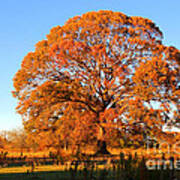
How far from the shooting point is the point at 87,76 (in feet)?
69.6

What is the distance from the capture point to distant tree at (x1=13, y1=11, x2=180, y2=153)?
19797 millimetres

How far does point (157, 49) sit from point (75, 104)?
7093 millimetres

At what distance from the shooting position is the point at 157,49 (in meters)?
20.8

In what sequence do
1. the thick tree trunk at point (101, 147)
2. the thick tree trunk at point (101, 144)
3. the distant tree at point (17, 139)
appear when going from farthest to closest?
the distant tree at point (17, 139) → the thick tree trunk at point (101, 147) → the thick tree trunk at point (101, 144)

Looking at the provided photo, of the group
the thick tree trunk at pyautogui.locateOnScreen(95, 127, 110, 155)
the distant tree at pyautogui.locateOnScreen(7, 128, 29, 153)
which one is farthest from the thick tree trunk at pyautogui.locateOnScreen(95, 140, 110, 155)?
the distant tree at pyautogui.locateOnScreen(7, 128, 29, 153)

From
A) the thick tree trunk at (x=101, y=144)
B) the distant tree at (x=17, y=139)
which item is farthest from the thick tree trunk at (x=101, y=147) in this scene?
the distant tree at (x=17, y=139)

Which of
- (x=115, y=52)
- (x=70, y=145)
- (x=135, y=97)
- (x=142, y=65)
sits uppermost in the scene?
(x=115, y=52)

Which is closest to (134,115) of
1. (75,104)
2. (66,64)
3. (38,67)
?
(75,104)

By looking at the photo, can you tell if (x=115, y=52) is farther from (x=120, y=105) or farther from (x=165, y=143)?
(x=165, y=143)

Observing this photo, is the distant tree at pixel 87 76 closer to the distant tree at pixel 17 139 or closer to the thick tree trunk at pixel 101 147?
the thick tree trunk at pixel 101 147

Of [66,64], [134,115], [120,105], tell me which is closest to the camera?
[134,115]

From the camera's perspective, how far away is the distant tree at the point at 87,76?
19797mm

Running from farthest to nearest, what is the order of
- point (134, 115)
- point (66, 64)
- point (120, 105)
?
point (66, 64), point (120, 105), point (134, 115)

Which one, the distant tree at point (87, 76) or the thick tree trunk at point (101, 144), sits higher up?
the distant tree at point (87, 76)
